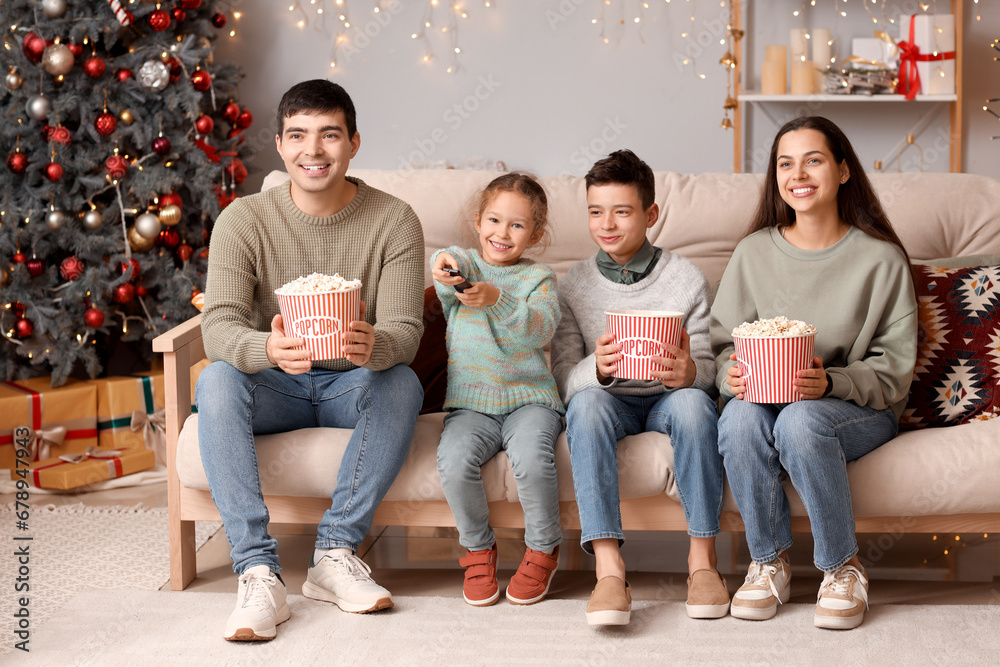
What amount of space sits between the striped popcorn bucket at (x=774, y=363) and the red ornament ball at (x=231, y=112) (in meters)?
2.25

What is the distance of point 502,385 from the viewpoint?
206 cm

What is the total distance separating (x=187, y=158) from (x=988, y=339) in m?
2.52

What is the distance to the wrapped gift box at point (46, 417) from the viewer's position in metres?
3.02

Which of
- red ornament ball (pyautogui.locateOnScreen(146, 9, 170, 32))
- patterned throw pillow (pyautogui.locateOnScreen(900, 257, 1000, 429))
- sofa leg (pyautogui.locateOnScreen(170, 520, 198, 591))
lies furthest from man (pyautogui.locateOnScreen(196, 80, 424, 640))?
red ornament ball (pyautogui.locateOnScreen(146, 9, 170, 32))

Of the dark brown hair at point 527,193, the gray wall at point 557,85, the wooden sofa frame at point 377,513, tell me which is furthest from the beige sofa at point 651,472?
the gray wall at point 557,85

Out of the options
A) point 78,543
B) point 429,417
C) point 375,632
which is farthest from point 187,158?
point 375,632

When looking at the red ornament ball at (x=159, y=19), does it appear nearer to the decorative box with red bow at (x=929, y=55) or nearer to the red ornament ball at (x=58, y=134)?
the red ornament ball at (x=58, y=134)

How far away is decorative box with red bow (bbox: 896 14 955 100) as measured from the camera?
3551 millimetres

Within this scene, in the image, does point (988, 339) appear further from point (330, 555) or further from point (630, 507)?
point (330, 555)

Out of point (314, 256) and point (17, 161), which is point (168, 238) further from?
point (314, 256)

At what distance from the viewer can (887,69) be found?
11.7ft

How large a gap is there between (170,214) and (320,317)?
1.67 m

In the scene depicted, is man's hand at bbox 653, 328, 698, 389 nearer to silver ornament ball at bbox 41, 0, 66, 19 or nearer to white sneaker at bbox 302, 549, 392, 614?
white sneaker at bbox 302, 549, 392, 614

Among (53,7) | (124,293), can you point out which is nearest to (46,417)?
(124,293)
